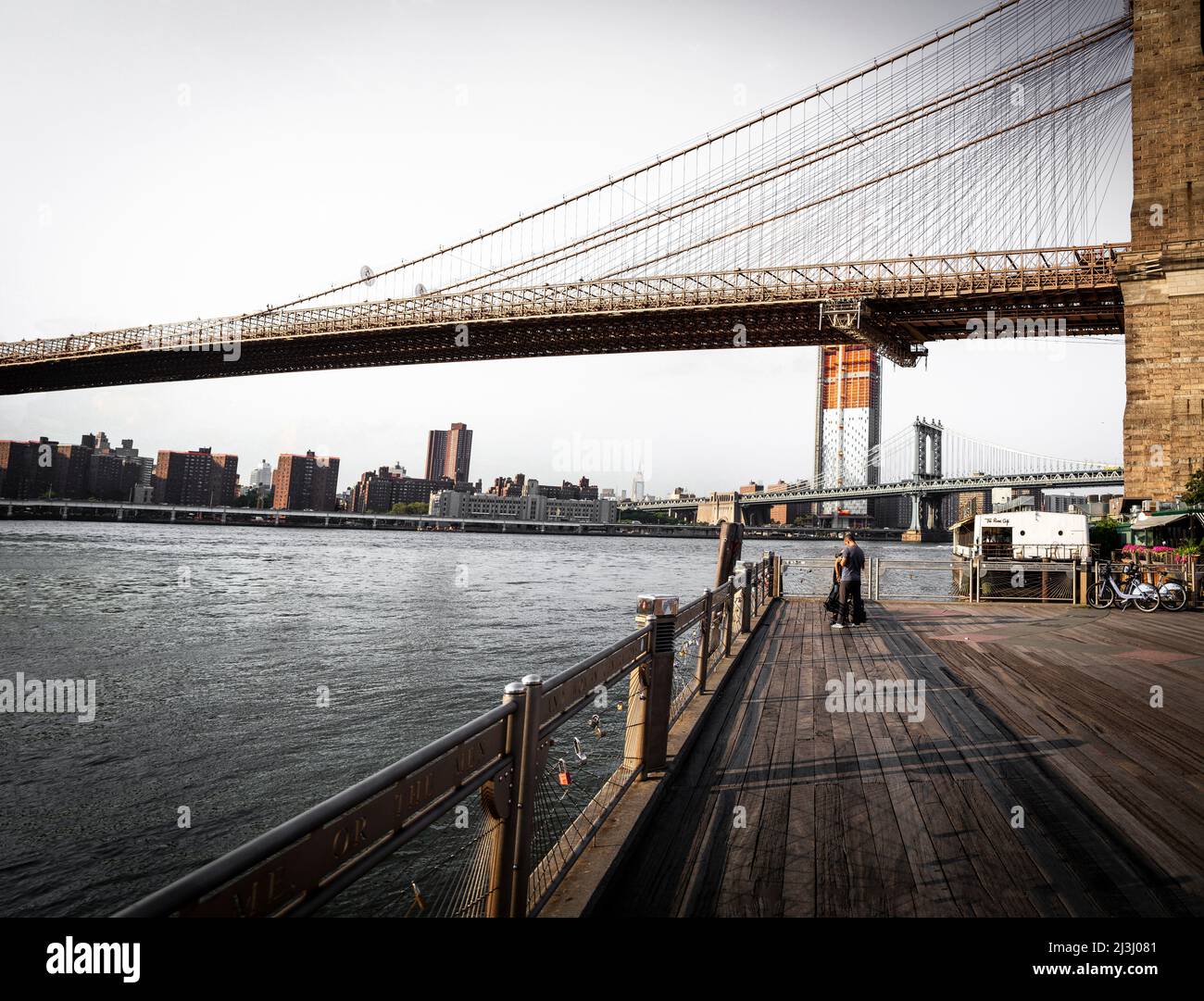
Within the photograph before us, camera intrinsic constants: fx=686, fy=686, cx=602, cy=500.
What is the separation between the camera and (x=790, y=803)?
4.26m

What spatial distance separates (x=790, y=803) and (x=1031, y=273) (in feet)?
109

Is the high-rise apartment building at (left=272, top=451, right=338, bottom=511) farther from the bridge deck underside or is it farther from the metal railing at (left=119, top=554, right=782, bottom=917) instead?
the metal railing at (left=119, top=554, right=782, bottom=917)

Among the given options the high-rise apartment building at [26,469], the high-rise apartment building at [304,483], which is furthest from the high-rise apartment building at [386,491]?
the high-rise apartment building at [26,469]

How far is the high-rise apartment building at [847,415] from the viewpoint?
14088cm

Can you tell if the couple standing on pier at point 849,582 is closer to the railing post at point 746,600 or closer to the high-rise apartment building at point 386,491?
the railing post at point 746,600

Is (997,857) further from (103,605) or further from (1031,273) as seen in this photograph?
(1031,273)

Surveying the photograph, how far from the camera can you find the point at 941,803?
4262mm

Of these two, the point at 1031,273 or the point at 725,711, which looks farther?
the point at 1031,273

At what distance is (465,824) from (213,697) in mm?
7078

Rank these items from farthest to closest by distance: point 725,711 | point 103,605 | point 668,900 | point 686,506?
point 686,506
point 103,605
point 725,711
point 668,900

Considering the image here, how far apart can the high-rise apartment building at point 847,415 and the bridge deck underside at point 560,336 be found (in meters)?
105

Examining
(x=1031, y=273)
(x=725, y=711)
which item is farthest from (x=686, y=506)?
(x=725, y=711)

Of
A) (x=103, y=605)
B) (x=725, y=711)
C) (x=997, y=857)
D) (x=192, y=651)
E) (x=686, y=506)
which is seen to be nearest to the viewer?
(x=997, y=857)
